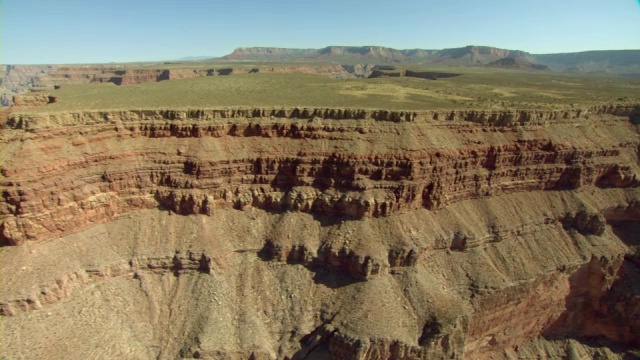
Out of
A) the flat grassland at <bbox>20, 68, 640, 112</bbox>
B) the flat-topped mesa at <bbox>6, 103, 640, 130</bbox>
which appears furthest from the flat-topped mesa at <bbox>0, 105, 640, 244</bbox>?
the flat grassland at <bbox>20, 68, 640, 112</bbox>

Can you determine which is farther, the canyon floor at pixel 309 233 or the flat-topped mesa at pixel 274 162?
the flat-topped mesa at pixel 274 162

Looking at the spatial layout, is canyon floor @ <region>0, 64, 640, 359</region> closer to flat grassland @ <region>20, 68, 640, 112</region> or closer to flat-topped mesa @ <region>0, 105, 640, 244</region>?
flat-topped mesa @ <region>0, 105, 640, 244</region>

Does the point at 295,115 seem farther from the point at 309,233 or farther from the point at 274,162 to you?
the point at 309,233

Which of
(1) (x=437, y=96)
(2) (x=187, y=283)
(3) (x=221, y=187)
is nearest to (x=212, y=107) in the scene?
(3) (x=221, y=187)

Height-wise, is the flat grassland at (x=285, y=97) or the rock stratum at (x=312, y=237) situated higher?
the flat grassland at (x=285, y=97)

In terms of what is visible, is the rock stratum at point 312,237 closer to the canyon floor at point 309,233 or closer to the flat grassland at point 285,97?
the canyon floor at point 309,233

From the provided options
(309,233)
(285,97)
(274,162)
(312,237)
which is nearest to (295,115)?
(274,162)

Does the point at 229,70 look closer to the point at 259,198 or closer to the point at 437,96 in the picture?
the point at 437,96

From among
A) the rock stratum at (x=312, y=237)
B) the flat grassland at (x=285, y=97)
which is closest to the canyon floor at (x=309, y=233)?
the rock stratum at (x=312, y=237)
